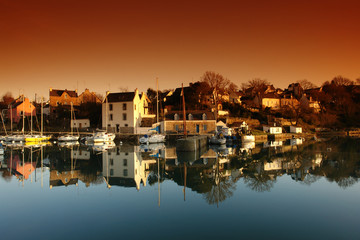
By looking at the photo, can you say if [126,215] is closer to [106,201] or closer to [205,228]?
[106,201]

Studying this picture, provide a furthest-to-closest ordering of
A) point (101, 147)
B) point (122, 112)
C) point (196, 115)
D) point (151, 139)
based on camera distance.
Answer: point (122, 112)
point (196, 115)
point (151, 139)
point (101, 147)

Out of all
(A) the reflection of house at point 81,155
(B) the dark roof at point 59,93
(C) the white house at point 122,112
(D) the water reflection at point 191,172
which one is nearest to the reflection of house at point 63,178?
(D) the water reflection at point 191,172

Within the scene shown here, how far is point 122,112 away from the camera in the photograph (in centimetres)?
4850

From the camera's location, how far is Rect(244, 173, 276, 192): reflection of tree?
14090 mm

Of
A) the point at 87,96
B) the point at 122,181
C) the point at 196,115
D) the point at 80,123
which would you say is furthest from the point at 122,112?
the point at 122,181

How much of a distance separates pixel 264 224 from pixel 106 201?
681cm

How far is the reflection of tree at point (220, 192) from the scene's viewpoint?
1203cm

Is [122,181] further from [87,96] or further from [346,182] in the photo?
[87,96]

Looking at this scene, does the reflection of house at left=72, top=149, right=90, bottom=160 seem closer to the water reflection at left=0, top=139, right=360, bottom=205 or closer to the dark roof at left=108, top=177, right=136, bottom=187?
the water reflection at left=0, top=139, right=360, bottom=205

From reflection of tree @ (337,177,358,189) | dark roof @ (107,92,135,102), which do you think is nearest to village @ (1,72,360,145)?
dark roof @ (107,92,135,102)

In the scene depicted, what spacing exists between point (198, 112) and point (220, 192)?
34.6 m

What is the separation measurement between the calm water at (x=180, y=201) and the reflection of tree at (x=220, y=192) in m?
0.05

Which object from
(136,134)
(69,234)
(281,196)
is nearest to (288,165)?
(281,196)

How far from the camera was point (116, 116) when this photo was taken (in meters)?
49.0
